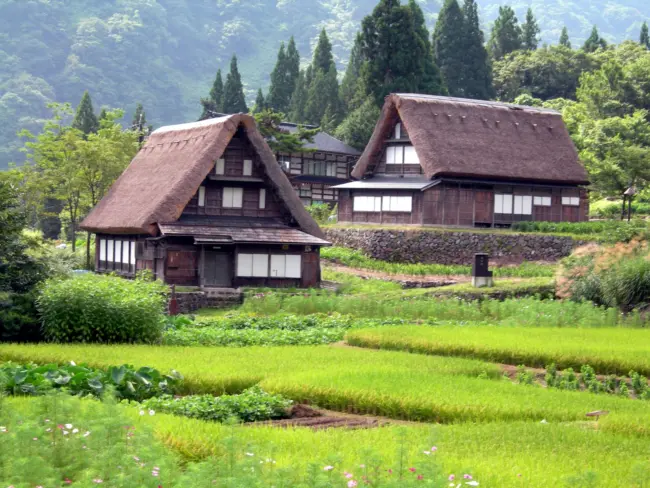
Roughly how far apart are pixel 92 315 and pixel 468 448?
10736 mm

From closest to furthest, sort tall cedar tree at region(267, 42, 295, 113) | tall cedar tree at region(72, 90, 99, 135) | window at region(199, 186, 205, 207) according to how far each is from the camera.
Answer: window at region(199, 186, 205, 207) < tall cedar tree at region(72, 90, 99, 135) < tall cedar tree at region(267, 42, 295, 113)

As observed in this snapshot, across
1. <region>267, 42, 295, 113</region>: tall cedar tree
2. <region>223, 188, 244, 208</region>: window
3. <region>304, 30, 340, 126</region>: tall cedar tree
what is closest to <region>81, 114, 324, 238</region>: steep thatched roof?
<region>223, 188, 244, 208</region>: window

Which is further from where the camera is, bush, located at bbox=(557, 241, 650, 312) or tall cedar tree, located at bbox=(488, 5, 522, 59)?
tall cedar tree, located at bbox=(488, 5, 522, 59)

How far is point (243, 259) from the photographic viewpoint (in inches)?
1426

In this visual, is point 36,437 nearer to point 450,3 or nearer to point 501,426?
point 501,426

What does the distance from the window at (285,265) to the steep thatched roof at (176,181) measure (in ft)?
3.94

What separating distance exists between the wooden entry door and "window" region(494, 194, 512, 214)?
13.5 metres

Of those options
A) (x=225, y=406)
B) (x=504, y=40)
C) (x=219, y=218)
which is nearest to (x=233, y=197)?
(x=219, y=218)

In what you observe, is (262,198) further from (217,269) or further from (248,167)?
(217,269)

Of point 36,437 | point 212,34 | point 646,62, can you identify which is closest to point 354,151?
point 646,62

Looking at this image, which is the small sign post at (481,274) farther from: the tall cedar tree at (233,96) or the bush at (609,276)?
the tall cedar tree at (233,96)

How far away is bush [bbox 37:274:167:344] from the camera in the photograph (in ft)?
62.6

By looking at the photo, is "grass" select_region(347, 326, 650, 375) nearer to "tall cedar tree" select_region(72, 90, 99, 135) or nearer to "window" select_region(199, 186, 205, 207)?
"window" select_region(199, 186, 205, 207)

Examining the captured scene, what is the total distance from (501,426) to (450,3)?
68689 mm
